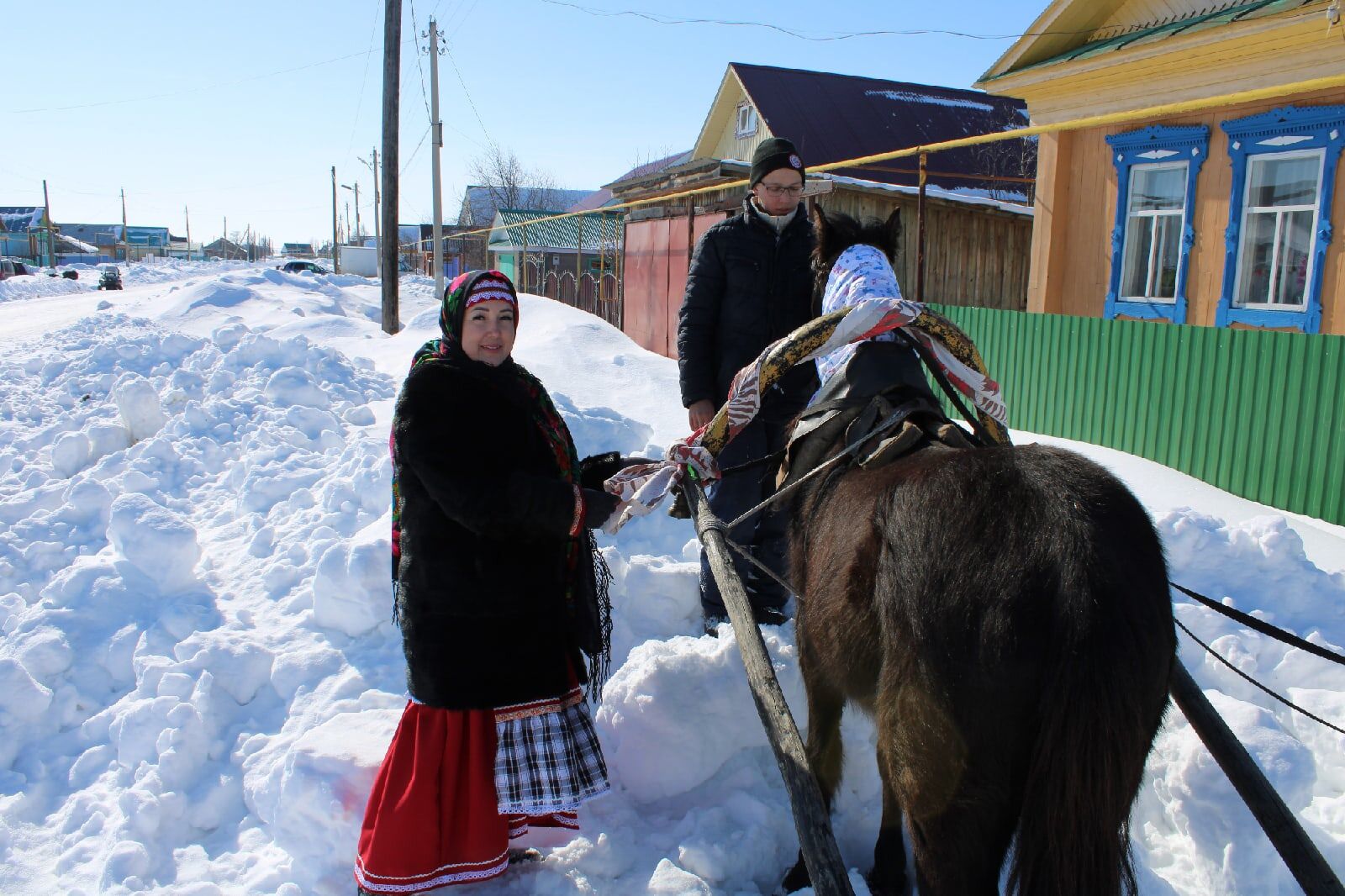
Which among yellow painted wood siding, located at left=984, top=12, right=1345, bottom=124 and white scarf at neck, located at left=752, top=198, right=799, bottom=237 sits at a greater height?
yellow painted wood siding, located at left=984, top=12, right=1345, bottom=124

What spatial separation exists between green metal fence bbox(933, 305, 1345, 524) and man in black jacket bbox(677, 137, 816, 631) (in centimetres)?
347

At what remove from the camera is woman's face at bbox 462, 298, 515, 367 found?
2289 millimetres

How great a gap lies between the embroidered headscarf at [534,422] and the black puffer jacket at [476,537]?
0.01 m

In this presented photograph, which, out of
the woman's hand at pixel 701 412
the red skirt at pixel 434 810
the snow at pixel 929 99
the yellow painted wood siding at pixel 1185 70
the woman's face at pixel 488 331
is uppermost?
the snow at pixel 929 99

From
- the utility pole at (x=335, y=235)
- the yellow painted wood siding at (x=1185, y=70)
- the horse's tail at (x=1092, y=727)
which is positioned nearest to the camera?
the horse's tail at (x=1092, y=727)

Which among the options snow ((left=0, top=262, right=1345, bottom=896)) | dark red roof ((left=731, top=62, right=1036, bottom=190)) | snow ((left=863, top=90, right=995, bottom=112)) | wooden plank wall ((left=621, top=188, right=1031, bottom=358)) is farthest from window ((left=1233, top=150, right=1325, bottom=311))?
snow ((left=863, top=90, right=995, bottom=112))

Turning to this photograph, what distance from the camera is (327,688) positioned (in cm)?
336

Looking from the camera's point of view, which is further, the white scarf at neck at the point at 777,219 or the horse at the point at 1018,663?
the white scarf at neck at the point at 777,219

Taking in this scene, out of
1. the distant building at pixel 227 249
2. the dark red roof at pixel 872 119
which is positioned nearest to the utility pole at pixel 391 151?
the dark red roof at pixel 872 119

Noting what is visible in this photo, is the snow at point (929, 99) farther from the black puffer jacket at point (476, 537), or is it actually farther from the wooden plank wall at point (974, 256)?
the black puffer jacket at point (476, 537)

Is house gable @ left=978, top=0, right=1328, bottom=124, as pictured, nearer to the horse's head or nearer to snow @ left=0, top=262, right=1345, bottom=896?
snow @ left=0, top=262, right=1345, bottom=896

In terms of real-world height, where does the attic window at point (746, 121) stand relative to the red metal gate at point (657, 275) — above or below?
above

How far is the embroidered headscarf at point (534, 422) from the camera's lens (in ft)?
7.54

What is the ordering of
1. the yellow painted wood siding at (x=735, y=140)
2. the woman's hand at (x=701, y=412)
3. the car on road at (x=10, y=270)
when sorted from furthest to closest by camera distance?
1. the car on road at (x=10, y=270)
2. the yellow painted wood siding at (x=735, y=140)
3. the woman's hand at (x=701, y=412)
